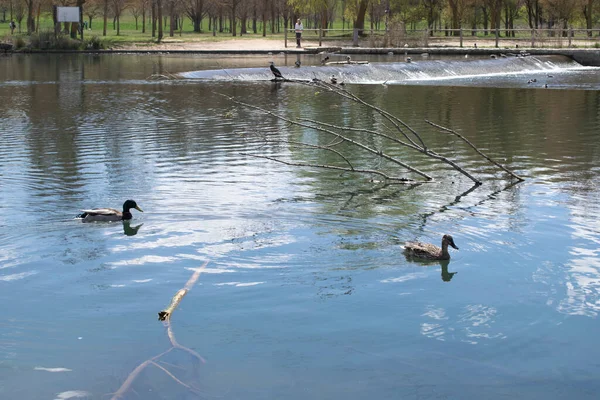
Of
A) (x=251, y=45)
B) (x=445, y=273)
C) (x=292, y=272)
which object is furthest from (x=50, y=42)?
(x=445, y=273)

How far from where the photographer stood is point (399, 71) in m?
36.7

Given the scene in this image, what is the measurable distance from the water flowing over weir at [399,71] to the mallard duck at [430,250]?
72.9 ft

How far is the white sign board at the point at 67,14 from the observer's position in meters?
57.3

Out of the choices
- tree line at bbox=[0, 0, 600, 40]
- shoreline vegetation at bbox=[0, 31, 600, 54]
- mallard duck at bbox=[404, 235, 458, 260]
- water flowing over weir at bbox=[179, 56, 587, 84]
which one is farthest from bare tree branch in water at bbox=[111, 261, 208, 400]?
tree line at bbox=[0, 0, 600, 40]

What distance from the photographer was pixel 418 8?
78438 millimetres

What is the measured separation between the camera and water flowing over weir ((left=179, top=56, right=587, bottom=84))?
34.3 metres

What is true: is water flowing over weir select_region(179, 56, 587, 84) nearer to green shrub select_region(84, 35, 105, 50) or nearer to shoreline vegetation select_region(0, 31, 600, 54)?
shoreline vegetation select_region(0, 31, 600, 54)

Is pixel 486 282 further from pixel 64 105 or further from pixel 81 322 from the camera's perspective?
pixel 64 105

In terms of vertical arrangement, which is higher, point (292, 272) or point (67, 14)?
point (67, 14)

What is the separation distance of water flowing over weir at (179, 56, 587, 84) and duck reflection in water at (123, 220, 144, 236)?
831 inches

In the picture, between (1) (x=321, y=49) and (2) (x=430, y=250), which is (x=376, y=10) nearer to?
(1) (x=321, y=49)

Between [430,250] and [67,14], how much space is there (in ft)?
175

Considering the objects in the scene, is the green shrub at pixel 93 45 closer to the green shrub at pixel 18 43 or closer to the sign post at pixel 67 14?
the sign post at pixel 67 14

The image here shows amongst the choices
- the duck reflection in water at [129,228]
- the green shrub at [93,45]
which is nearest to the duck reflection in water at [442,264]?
the duck reflection in water at [129,228]
